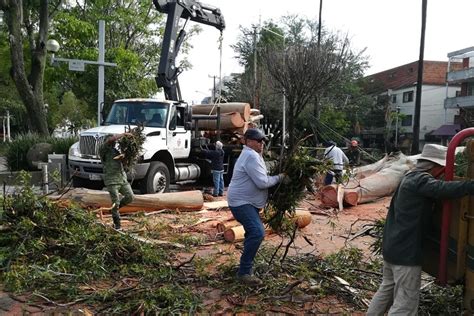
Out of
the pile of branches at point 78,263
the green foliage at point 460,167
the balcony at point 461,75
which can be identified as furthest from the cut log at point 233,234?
the balcony at point 461,75

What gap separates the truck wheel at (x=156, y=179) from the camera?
37.9 ft

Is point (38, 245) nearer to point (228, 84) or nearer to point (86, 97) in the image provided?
point (86, 97)

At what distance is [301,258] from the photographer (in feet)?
20.1

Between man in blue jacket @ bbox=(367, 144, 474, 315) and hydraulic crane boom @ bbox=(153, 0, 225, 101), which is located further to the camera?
hydraulic crane boom @ bbox=(153, 0, 225, 101)

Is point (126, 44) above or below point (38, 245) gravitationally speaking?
above

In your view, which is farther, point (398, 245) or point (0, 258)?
point (0, 258)

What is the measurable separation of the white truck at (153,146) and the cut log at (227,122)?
1.04 meters

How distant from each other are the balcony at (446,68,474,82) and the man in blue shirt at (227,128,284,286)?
40.6m

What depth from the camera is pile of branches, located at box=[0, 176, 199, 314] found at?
474 cm

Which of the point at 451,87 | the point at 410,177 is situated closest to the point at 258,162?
the point at 410,177

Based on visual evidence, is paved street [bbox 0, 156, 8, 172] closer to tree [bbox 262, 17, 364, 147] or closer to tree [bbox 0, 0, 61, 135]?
tree [bbox 0, 0, 61, 135]

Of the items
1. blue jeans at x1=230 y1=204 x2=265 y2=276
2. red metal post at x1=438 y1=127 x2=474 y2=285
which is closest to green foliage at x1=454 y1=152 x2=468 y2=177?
red metal post at x1=438 y1=127 x2=474 y2=285

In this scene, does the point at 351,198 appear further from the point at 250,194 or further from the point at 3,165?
the point at 3,165

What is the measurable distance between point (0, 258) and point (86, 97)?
24.5 metres
